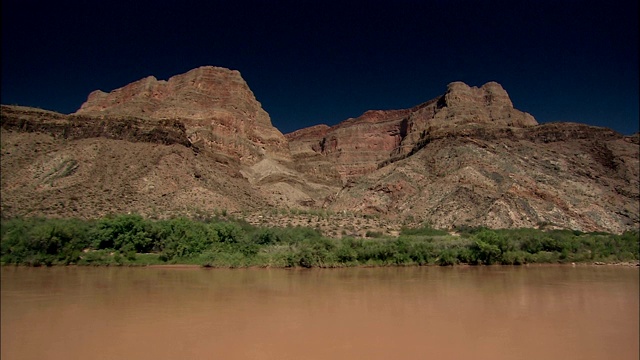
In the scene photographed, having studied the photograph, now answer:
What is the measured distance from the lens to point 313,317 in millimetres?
12984

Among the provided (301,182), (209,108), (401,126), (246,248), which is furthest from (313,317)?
(401,126)

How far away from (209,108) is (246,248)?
5172cm

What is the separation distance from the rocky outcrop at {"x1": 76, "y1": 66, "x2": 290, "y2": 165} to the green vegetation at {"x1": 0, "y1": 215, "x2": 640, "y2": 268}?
117ft

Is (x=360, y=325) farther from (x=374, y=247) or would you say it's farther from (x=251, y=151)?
(x=251, y=151)

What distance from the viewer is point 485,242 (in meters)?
28.6

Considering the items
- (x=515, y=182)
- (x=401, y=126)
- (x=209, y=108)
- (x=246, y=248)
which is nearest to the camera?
(x=246, y=248)

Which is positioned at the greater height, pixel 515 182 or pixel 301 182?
pixel 301 182

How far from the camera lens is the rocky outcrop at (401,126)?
6512 cm

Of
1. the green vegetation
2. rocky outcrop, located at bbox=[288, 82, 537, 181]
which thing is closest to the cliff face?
rocky outcrop, located at bbox=[288, 82, 537, 181]

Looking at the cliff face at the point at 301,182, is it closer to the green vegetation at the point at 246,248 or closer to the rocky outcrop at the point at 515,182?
the rocky outcrop at the point at 515,182

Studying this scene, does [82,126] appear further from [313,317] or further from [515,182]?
[515,182]

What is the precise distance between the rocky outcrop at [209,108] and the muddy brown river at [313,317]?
160ft

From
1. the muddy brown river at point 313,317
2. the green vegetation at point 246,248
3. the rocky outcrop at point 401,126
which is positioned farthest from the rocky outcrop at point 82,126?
the rocky outcrop at point 401,126

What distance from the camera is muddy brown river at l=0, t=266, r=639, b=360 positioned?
9781 millimetres
